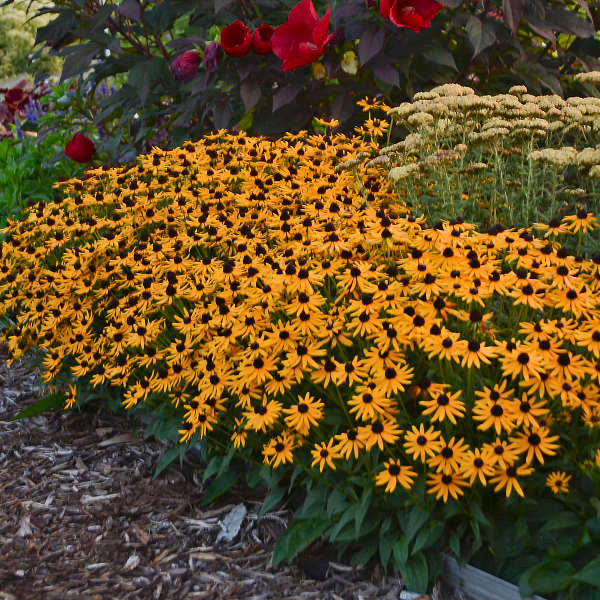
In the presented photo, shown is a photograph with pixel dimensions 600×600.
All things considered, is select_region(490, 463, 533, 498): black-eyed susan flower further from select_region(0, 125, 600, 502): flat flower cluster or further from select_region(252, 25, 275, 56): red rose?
select_region(252, 25, 275, 56): red rose

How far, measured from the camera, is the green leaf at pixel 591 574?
1.82 meters

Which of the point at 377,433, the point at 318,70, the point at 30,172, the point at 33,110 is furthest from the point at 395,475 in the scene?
the point at 33,110

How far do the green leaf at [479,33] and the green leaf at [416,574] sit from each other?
2619 millimetres

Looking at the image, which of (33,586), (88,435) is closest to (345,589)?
(33,586)

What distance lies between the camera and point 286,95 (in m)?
4.07

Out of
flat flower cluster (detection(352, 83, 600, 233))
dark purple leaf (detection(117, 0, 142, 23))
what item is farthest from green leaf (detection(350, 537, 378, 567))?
dark purple leaf (detection(117, 0, 142, 23))

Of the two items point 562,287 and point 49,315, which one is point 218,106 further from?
point 562,287

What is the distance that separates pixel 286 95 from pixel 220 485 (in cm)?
226

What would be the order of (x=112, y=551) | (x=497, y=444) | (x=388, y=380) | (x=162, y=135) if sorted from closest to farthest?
1. (x=497, y=444)
2. (x=388, y=380)
3. (x=112, y=551)
4. (x=162, y=135)

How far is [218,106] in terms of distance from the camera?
4410 mm

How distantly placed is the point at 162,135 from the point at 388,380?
472cm

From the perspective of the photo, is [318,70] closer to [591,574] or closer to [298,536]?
[298,536]

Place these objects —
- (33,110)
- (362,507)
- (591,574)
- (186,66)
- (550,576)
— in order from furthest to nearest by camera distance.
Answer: (33,110), (186,66), (362,507), (550,576), (591,574)

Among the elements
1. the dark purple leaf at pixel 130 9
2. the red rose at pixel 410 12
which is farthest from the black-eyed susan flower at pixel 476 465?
the dark purple leaf at pixel 130 9
